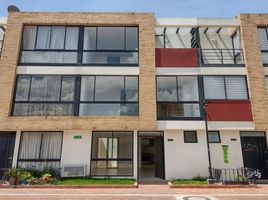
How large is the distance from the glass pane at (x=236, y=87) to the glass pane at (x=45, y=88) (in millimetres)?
10665

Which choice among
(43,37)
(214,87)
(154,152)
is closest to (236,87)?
(214,87)

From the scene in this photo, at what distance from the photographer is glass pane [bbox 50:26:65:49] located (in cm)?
1486

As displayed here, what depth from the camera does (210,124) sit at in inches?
533

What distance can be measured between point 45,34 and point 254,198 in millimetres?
14809

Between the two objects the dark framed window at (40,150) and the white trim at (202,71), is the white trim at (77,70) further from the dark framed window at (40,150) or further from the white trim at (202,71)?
the dark framed window at (40,150)

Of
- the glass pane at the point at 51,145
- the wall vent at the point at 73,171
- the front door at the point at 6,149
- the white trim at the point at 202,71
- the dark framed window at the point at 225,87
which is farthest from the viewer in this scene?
the white trim at the point at 202,71

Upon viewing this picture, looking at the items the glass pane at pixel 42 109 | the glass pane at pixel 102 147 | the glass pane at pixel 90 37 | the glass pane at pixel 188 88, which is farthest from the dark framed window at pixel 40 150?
the glass pane at pixel 188 88

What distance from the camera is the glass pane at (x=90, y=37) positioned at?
1530cm

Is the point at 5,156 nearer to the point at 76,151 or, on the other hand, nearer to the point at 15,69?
the point at 76,151

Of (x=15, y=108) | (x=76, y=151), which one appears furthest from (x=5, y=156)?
(x=76, y=151)

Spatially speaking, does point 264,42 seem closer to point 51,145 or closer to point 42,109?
point 42,109

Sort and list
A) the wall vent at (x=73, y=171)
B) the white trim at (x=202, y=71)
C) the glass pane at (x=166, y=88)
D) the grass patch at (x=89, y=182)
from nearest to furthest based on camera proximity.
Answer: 1. the grass patch at (x=89, y=182)
2. the wall vent at (x=73, y=171)
3. the glass pane at (x=166, y=88)
4. the white trim at (x=202, y=71)

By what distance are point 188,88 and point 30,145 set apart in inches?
414

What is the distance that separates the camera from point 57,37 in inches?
593
